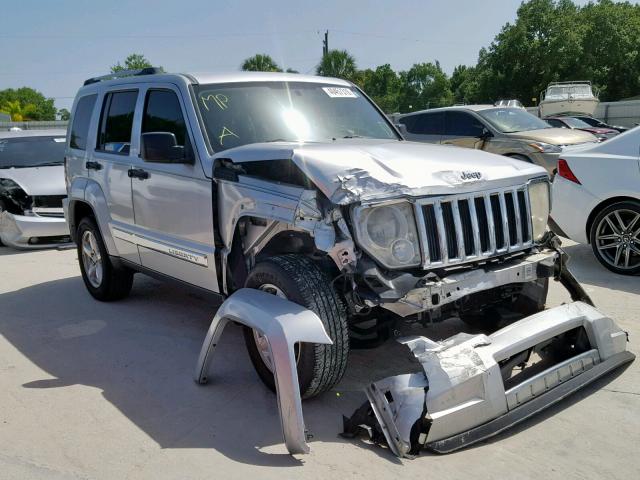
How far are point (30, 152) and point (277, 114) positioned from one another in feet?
24.7

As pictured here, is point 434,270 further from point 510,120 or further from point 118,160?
point 510,120

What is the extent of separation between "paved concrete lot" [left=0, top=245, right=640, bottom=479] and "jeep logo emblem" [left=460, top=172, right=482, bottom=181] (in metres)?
1.41

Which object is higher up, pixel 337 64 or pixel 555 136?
pixel 337 64

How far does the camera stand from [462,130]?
12.2 m

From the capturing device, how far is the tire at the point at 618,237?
21.0 feet

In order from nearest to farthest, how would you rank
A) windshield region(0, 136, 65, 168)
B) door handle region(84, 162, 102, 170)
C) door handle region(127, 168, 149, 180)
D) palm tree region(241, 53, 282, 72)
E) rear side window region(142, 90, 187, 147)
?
rear side window region(142, 90, 187, 147) → door handle region(127, 168, 149, 180) → door handle region(84, 162, 102, 170) → windshield region(0, 136, 65, 168) → palm tree region(241, 53, 282, 72)

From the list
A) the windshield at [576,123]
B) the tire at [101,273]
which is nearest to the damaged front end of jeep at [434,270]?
the tire at [101,273]

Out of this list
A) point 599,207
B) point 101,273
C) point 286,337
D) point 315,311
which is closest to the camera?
point 286,337

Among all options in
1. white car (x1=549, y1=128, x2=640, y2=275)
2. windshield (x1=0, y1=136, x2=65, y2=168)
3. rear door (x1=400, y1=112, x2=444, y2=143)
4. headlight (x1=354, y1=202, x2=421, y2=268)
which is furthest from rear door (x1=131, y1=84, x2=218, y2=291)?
rear door (x1=400, y1=112, x2=444, y2=143)

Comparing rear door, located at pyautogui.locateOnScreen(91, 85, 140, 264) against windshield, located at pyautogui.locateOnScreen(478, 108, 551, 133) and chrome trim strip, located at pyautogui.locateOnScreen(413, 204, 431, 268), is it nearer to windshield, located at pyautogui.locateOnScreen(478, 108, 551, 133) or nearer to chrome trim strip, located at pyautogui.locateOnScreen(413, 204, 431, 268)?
chrome trim strip, located at pyautogui.locateOnScreen(413, 204, 431, 268)

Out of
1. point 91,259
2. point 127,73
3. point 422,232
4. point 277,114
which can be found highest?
point 127,73

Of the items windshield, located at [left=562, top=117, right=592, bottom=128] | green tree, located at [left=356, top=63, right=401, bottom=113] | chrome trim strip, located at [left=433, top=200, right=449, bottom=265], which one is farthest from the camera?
green tree, located at [left=356, top=63, right=401, bottom=113]

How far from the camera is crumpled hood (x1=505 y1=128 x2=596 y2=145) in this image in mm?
11305

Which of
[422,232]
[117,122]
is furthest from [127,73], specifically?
[422,232]
